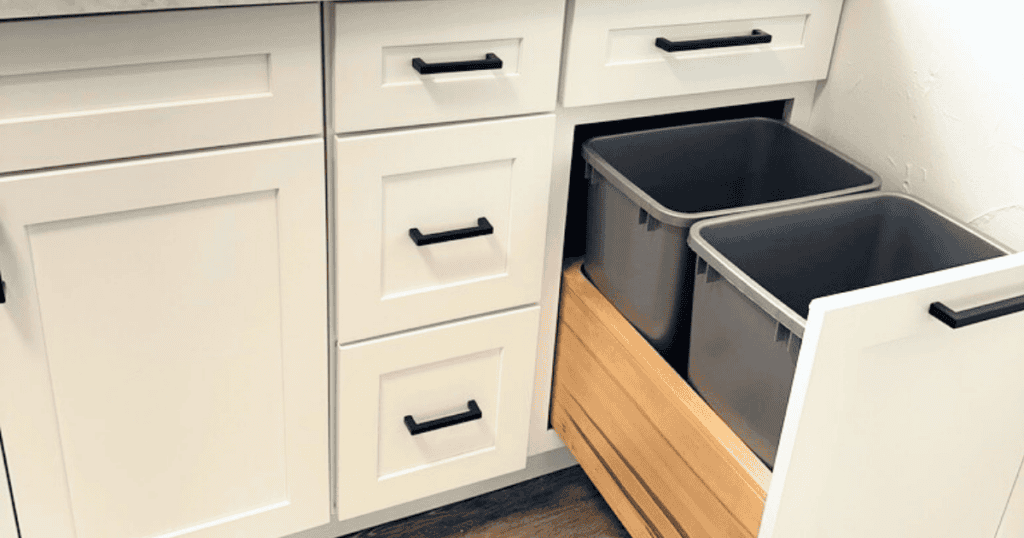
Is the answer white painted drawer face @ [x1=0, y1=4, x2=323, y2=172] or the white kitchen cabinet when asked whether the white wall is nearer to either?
white painted drawer face @ [x1=0, y1=4, x2=323, y2=172]

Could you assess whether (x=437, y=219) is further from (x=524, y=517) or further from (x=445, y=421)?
(x=524, y=517)

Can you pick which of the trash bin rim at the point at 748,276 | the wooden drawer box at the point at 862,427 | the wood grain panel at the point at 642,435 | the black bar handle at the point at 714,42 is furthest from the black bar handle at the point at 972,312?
the black bar handle at the point at 714,42

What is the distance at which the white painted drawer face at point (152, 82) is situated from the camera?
3.20 feet

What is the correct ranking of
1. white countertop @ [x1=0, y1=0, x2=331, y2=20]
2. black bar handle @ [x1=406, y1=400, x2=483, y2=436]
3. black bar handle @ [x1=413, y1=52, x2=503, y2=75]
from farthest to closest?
black bar handle @ [x1=406, y1=400, x2=483, y2=436] < black bar handle @ [x1=413, y1=52, x2=503, y2=75] < white countertop @ [x1=0, y1=0, x2=331, y2=20]

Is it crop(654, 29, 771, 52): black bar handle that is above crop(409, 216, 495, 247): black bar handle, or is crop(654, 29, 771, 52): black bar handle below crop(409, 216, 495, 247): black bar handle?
above

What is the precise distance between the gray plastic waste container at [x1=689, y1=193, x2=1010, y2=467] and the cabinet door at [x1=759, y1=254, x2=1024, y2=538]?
8cm

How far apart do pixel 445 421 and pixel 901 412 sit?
0.63 meters

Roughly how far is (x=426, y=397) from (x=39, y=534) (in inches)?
20.5

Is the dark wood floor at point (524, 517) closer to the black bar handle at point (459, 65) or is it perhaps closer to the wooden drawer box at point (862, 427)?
the wooden drawer box at point (862, 427)

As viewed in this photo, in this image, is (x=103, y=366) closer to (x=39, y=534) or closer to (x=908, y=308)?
(x=39, y=534)

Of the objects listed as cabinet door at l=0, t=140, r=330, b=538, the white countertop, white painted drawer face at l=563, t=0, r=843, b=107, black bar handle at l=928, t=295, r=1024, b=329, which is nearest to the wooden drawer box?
black bar handle at l=928, t=295, r=1024, b=329

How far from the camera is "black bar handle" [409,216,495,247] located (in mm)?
1243

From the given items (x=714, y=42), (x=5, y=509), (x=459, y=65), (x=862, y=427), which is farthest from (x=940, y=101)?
(x=5, y=509)

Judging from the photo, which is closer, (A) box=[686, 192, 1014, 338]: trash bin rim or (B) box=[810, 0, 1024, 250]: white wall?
(A) box=[686, 192, 1014, 338]: trash bin rim
